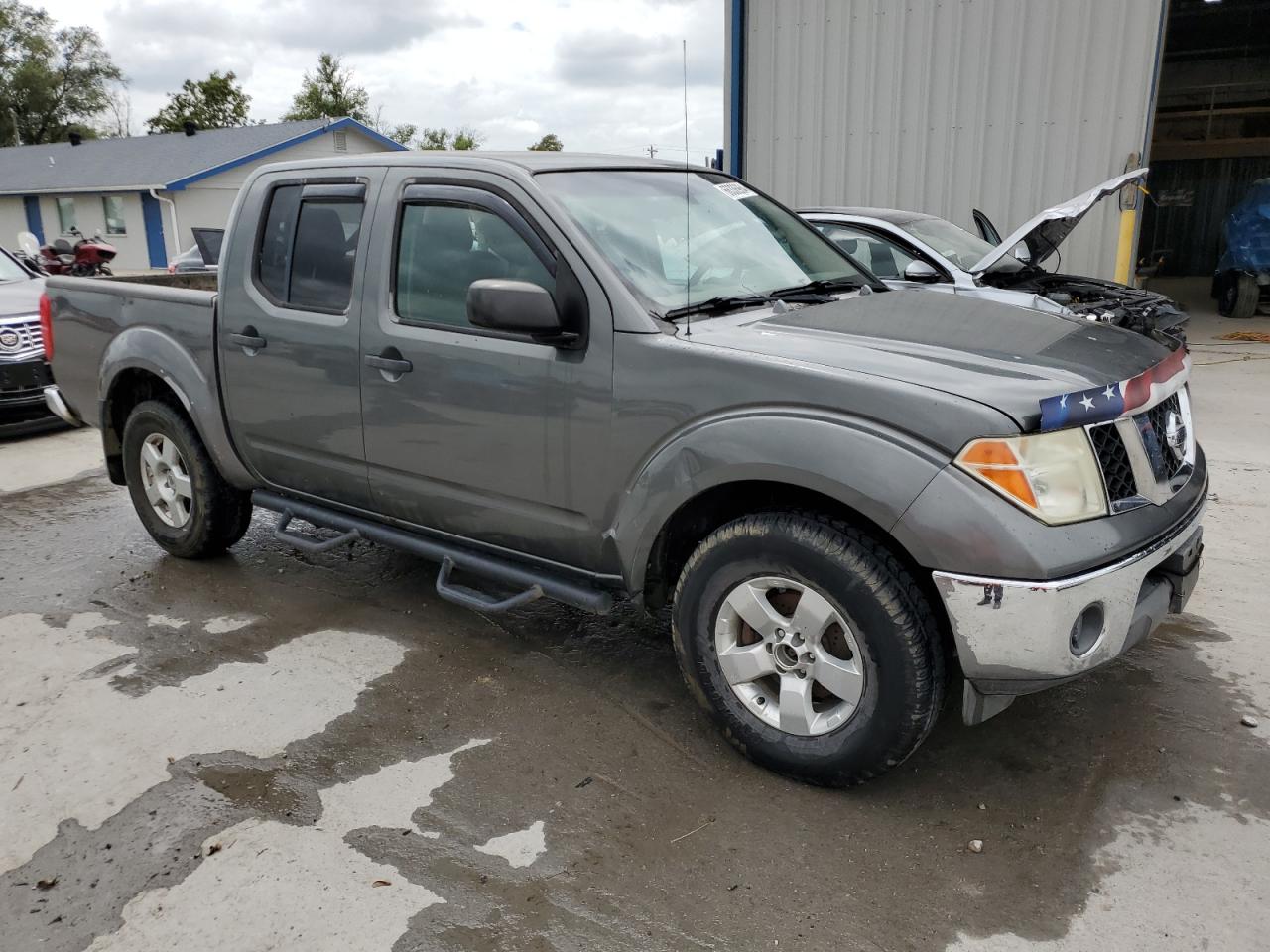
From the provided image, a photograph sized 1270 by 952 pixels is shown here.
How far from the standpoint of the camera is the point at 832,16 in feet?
34.2

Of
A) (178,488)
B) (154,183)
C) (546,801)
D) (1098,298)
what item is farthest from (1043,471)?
(154,183)

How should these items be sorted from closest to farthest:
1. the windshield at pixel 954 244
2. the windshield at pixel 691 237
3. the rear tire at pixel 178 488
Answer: the windshield at pixel 691 237, the rear tire at pixel 178 488, the windshield at pixel 954 244

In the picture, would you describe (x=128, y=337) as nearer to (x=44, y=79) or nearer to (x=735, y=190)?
(x=735, y=190)

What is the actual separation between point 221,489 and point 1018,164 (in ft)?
28.4

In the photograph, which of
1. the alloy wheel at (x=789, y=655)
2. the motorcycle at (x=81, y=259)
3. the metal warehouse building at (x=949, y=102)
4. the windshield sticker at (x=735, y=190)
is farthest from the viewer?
the motorcycle at (x=81, y=259)

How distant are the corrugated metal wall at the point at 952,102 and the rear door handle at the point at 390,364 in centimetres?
840

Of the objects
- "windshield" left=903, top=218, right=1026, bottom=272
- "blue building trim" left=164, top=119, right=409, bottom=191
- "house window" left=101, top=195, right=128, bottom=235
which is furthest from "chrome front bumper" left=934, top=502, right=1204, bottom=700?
A: "house window" left=101, top=195, right=128, bottom=235

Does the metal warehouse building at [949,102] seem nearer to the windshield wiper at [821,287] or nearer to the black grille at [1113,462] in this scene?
the windshield wiper at [821,287]

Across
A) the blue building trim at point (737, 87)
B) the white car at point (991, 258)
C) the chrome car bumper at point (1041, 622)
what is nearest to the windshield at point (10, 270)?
the white car at point (991, 258)

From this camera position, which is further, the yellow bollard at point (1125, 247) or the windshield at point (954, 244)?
the yellow bollard at point (1125, 247)

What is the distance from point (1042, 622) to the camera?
2449mm

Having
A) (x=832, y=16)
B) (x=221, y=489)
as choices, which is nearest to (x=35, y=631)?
(x=221, y=489)

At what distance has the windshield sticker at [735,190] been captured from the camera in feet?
13.1

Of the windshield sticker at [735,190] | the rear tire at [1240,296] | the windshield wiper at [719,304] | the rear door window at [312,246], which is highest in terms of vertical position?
the windshield sticker at [735,190]
